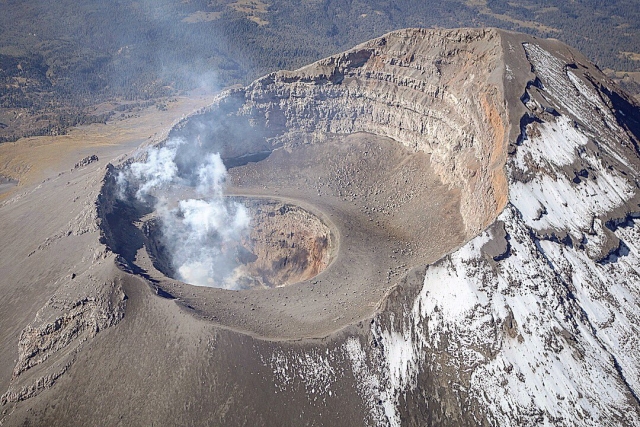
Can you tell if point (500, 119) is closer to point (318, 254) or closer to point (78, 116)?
point (318, 254)

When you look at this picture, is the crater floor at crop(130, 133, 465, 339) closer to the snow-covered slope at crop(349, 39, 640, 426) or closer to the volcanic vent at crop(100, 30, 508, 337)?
the volcanic vent at crop(100, 30, 508, 337)

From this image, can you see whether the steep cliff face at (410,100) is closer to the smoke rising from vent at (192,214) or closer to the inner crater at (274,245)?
the smoke rising from vent at (192,214)

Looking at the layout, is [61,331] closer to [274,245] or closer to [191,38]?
[274,245]

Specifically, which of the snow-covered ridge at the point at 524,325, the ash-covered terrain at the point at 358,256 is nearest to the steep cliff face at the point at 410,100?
the ash-covered terrain at the point at 358,256

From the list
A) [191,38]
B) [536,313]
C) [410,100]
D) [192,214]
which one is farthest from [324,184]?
[191,38]

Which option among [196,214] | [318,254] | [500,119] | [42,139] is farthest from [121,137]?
[500,119]
